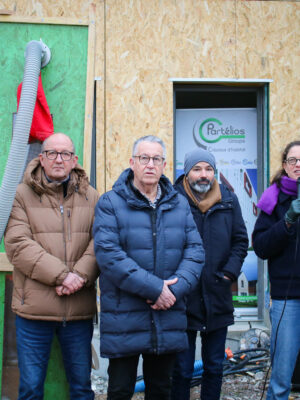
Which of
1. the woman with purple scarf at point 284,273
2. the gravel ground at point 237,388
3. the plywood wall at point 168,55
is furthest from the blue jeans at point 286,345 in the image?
the plywood wall at point 168,55

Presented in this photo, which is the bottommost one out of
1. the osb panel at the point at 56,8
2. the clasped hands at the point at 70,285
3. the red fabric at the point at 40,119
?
the clasped hands at the point at 70,285

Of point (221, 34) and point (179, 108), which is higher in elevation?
point (221, 34)

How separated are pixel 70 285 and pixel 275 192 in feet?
5.10

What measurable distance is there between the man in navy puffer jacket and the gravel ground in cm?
170

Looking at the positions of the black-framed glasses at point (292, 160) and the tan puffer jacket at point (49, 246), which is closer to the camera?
the tan puffer jacket at point (49, 246)

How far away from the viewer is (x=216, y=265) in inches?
140

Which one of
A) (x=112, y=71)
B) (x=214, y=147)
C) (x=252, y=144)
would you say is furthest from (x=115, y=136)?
(x=252, y=144)

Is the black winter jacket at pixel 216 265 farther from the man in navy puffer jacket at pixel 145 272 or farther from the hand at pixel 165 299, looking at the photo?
the hand at pixel 165 299

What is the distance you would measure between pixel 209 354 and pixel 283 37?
13.7ft

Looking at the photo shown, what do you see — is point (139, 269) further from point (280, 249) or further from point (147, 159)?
point (280, 249)

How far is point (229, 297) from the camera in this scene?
11.9ft

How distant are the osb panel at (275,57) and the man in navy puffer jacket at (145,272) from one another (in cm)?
333

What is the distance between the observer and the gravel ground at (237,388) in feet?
15.3

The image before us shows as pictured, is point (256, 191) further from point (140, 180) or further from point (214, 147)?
point (140, 180)
